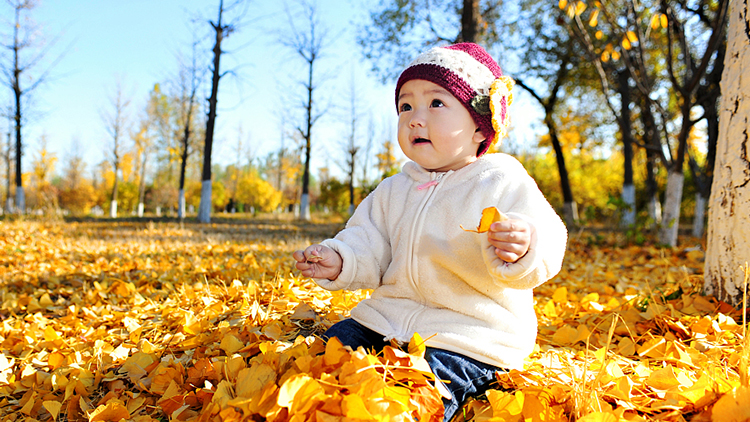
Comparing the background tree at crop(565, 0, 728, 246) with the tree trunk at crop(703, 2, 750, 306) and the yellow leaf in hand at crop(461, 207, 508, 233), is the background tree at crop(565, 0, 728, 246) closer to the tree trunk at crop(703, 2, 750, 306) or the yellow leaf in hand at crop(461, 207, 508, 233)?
the tree trunk at crop(703, 2, 750, 306)

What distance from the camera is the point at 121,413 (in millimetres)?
1254

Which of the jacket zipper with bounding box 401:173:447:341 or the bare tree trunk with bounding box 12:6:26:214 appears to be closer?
the jacket zipper with bounding box 401:173:447:341

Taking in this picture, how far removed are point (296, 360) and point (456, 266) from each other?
21.0 inches

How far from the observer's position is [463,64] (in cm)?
139

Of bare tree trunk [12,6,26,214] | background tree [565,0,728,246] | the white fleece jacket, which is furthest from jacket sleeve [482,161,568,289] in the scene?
bare tree trunk [12,6,26,214]

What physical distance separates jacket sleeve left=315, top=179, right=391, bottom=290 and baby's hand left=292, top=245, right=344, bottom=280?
0.02 meters

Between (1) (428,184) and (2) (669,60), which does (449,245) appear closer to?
(1) (428,184)

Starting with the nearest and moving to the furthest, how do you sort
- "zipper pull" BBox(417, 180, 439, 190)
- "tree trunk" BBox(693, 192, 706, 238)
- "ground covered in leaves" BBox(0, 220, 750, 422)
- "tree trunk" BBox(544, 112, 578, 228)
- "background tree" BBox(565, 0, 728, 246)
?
1. "ground covered in leaves" BBox(0, 220, 750, 422)
2. "zipper pull" BBox(417, 180, 439, 190)
3. "background tree" BBox(565, 0, 728, 246)
4. "tree trunk" BBox(693, 192, 706, 238)
5. "tree trunk" BBox(544, 112, 578, 228)

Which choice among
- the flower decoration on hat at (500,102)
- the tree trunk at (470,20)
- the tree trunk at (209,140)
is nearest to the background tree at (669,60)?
the tree trunk at (470,20)

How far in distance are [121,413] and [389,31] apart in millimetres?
10722

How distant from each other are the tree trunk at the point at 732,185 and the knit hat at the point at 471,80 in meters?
1.43

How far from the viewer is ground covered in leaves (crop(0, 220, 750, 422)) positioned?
102 centimetres

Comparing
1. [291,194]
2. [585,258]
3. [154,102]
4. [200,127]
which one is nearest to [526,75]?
[585,258]

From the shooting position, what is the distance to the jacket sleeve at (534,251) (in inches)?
42.8
